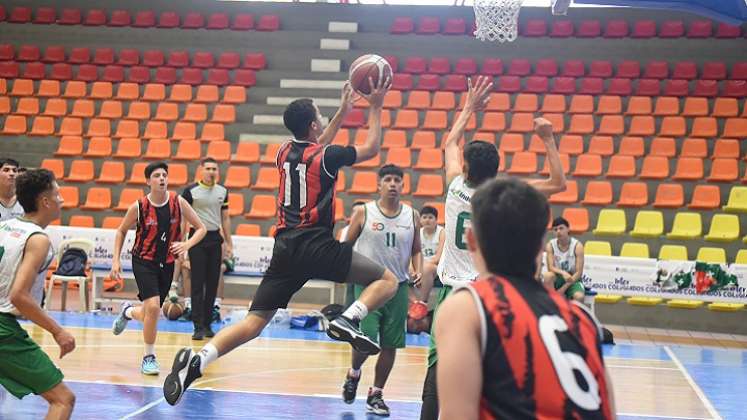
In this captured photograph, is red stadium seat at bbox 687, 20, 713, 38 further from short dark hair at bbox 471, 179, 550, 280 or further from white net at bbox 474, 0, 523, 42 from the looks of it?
short dark hair at bbox 471, 179, 550, 280

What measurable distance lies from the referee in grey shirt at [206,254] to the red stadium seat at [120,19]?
1102 cm

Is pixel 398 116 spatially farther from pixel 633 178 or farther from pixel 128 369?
pixel 128 369

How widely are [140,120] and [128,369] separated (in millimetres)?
10365

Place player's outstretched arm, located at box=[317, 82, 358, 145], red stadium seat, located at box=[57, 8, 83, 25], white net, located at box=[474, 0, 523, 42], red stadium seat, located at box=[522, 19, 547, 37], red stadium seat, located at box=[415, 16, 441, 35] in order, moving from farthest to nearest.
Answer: red stadium seat, located at box=[57, 8, 83, 25] < red stadium seat, located at box=[415, 16, 441, 35] < red stadium seat, located at box=[522, 19, 547, 37] < white net, located at box=[474, 0, 523, 42] < player's outstretched arm, located at box=[317, 82, 358, 145]

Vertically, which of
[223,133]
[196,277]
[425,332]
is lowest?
[425,332]

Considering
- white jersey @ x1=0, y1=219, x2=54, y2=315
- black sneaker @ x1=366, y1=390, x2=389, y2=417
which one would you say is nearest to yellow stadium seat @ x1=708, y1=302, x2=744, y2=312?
black sneaker @ x1=366, y1=390, x2=389, y2=417

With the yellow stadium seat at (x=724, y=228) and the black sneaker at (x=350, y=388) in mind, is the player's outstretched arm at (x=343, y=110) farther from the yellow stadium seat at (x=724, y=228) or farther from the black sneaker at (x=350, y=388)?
the yellow stadium seat at (x=724, y=228)

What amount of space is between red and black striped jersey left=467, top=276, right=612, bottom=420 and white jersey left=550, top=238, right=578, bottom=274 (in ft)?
32.5

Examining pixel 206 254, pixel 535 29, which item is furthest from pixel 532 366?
pixel 535 29

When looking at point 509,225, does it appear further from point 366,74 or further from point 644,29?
point 644,29

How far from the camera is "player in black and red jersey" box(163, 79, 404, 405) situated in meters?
5.43

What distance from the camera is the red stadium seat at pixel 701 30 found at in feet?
59.2

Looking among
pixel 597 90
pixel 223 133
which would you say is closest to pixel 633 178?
pixel 597 90

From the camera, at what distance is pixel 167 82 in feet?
61.8
